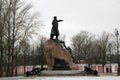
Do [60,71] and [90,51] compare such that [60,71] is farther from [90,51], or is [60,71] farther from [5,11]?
[90,51]

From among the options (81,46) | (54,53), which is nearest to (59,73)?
(54,53)

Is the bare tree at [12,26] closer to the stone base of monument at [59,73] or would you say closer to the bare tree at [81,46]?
the stone base of monument at [59,73]

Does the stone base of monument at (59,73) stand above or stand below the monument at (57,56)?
below

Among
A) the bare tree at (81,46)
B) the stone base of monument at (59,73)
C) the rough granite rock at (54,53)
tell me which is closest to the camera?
the stone base of monument at (59,73)

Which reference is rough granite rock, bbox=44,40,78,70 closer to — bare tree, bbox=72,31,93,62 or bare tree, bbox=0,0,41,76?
bare tree, bbox=0,0,41,76

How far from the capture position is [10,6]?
43.5 metres

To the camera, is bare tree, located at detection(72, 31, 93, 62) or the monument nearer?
the monument

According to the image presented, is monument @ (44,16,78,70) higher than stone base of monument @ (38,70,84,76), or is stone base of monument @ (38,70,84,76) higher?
monument @ (44,16,78,70)

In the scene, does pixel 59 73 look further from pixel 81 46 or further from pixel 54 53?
pixel 81 46

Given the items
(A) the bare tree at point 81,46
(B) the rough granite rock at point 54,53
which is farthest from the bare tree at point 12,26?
(A) the bare tree at point 81,46

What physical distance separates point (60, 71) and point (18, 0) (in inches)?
789

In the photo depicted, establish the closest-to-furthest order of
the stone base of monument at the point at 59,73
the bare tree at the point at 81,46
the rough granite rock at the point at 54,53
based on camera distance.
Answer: the stone base of monument at the point at 59,73
the rough granite rock at the point at 54,53
the bare tree at the point at 81,46

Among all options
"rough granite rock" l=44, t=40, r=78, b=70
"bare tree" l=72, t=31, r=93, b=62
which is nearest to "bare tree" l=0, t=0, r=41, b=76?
"rough granite rock" l=44, t=40, r=78, b=70

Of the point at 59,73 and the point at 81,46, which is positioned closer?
the point at 59,73
